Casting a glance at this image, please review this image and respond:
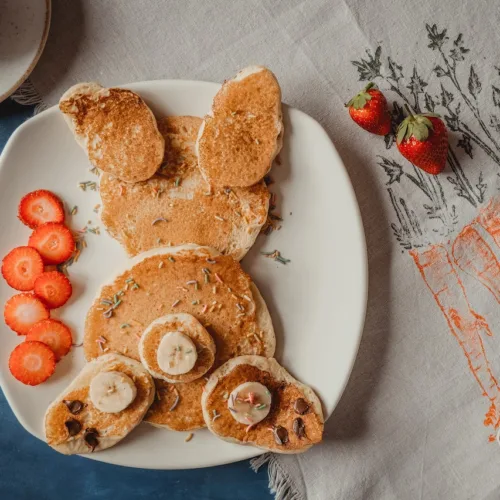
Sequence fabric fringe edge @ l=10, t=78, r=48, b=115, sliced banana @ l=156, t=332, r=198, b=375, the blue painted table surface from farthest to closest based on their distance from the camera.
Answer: the blue painted table surface
fabric fringe edge @ l=10, t=78, r=48, b=115
sliced banana @ l=156, t=332, r=198, b=375

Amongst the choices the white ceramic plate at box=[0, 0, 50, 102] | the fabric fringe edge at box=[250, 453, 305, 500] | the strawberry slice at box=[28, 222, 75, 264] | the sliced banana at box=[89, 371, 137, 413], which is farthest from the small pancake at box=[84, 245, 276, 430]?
the white ceramic plate at box=[0, 0, 50, 102]

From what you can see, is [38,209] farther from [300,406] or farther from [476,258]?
[476,258]

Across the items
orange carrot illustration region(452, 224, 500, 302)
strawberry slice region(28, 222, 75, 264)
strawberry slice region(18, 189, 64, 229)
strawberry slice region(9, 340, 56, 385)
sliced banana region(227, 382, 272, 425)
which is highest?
strawberry slice region(18, 189, 64, 229)

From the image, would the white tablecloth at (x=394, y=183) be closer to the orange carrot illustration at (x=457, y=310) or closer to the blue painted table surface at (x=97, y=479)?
the orange carrot illustration at (x=457, y=310)

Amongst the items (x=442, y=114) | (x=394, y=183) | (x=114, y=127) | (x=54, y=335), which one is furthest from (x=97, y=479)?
(x=442, y=114)

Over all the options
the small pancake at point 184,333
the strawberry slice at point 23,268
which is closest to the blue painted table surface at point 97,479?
the small pancake at point 184,333

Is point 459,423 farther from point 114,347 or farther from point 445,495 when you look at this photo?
point 114,347

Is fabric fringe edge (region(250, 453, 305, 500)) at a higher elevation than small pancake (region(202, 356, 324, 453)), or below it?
below

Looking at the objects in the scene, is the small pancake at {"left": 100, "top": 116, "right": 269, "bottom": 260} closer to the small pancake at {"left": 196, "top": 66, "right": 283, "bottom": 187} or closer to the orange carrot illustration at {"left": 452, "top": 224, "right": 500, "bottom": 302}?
the small pancake at {"left": 196, "top": 66, "right": 283, "bottom": 187}
